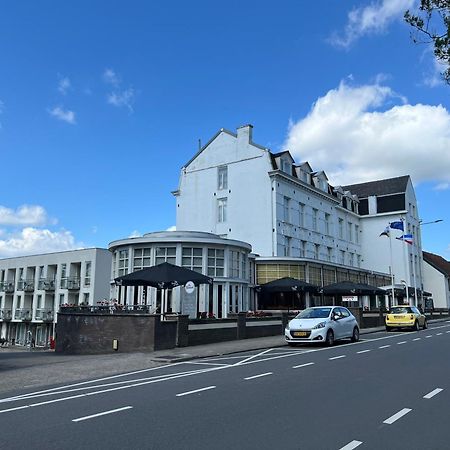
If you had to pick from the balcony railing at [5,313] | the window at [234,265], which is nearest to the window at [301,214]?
the window at [234,265]

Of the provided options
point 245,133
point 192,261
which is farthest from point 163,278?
point 245,133

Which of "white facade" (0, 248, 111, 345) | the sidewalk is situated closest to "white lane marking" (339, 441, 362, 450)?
the sidewalk

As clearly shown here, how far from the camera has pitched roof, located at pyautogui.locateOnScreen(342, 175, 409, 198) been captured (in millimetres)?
59403

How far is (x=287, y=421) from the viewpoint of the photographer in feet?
21.8

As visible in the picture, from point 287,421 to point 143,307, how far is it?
1280 cm

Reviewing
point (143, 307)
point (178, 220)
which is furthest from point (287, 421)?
point (178, 220)

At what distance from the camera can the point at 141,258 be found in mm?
27250

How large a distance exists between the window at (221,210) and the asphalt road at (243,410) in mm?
30194

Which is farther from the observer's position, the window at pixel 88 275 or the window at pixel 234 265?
the window at pixel 88 275

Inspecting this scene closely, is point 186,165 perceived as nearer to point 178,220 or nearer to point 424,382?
point 178,220

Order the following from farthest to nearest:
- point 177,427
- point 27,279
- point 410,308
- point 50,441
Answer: point 27,279 → point 410,308 → point 177,427 → point 50,441

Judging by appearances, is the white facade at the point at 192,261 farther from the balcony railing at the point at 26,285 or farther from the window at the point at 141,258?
the balcony railing at the point at 26,285

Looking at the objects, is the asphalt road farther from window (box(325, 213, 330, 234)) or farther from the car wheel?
window (box(325, 213, 330, 234))

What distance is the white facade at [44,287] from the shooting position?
158ft
